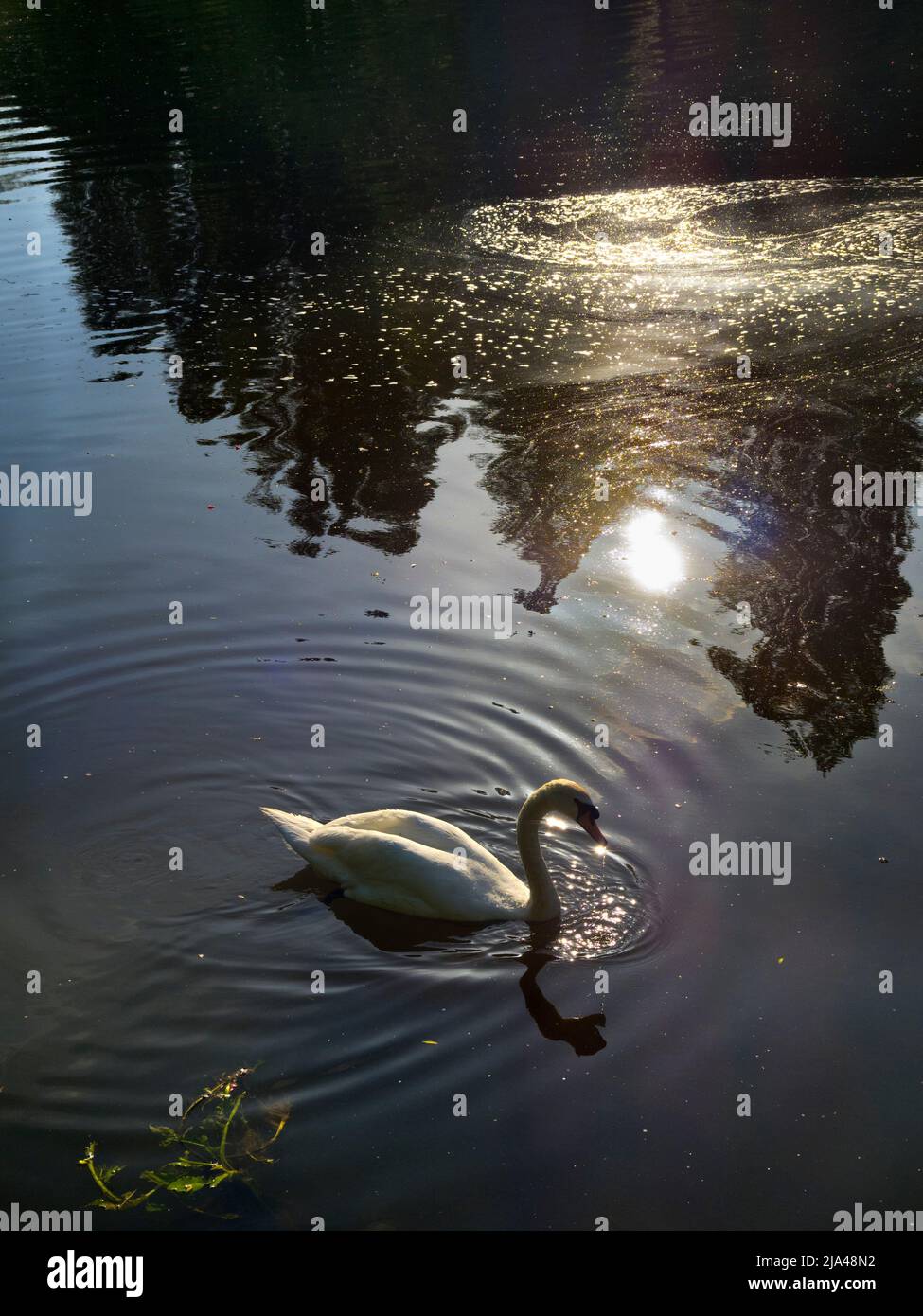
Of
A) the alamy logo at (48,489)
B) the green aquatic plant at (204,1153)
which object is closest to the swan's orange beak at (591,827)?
the green aquatic plant at (204,1153)

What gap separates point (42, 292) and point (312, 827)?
14.2 metres

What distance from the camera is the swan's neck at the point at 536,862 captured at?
7898mm

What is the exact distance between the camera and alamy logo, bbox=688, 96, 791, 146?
88.7 ft

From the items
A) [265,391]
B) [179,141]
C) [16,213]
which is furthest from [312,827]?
[179,141]

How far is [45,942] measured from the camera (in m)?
7.70

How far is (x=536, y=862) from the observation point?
312 inches

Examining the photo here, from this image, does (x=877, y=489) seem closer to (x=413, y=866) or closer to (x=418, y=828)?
(x=418, y=828)

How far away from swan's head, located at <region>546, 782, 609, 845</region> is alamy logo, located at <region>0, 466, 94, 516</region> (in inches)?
289

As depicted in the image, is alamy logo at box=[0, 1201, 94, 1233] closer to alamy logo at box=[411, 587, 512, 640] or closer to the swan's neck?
the swan's neck

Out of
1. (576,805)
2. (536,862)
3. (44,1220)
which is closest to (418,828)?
(536,862)

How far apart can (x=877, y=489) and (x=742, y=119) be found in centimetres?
1810
